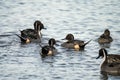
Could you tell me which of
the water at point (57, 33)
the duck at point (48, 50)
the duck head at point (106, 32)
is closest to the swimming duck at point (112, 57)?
the water at point (57, 33)

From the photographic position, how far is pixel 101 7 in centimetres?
4138

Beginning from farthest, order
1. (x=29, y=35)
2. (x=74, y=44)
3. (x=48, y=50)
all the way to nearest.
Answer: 1. (x=29, y=35)
2. (x=74, y=44)
3. (x=48, y=50)

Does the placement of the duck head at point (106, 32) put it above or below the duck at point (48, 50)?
above

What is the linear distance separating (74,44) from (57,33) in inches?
132

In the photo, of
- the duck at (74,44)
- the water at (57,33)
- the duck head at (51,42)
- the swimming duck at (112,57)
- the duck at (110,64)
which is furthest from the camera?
the duck at (74,44)

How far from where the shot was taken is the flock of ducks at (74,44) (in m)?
26.6

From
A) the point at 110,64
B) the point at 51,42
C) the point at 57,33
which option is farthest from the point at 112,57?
the point at 57,33

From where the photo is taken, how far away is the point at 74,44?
3062 centimetres

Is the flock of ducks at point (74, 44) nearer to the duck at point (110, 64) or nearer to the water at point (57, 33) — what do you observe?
the duck at point (110, 64)

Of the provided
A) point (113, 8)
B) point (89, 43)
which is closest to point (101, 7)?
point (113, 8)

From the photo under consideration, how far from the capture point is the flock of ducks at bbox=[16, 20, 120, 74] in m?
26.6

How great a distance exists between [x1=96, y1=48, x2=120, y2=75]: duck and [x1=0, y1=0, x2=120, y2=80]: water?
1.06ft

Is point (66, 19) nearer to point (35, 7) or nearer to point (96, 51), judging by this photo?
point (35, 7)

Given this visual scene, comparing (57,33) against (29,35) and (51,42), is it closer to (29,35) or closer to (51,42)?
(29,35)
